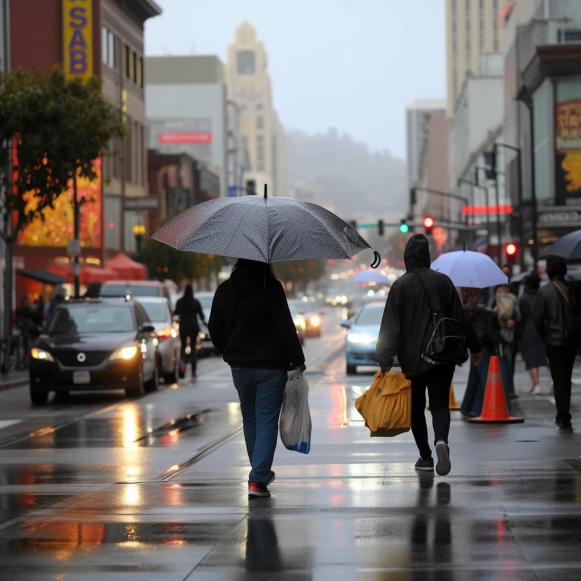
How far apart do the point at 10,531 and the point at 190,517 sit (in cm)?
118

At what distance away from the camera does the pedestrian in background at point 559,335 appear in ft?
47.2

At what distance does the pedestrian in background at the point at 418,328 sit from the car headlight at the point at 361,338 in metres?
16.5

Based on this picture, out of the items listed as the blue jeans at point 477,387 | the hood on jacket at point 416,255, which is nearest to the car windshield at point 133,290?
the blue jeans at point 477,387

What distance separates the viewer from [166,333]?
25.9 meters

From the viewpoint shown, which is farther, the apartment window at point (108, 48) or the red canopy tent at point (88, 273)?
the apartment window at point (108, 48)

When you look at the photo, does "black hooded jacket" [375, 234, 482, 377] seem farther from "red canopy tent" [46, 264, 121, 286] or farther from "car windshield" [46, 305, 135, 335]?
"red canopy tent" [46, 264, 121, 286]

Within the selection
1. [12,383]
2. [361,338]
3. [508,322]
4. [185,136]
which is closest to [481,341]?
[508,322]

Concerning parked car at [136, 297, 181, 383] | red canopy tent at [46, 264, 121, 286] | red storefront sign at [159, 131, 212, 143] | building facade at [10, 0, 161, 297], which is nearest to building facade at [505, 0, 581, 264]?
red canopy tent at [46, 264, 121, 286]

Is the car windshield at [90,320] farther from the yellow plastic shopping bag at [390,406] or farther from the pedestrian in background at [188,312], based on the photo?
the yellow plastic shopping bag at [390,406]

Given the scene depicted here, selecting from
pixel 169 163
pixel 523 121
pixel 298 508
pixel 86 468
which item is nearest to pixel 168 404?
pixel 86 468

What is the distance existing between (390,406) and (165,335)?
15566 millimetres

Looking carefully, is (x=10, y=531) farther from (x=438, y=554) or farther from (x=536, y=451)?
(x=536, y=451)

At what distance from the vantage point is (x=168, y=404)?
2023cm

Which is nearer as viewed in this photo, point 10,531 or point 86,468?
point 10,531
